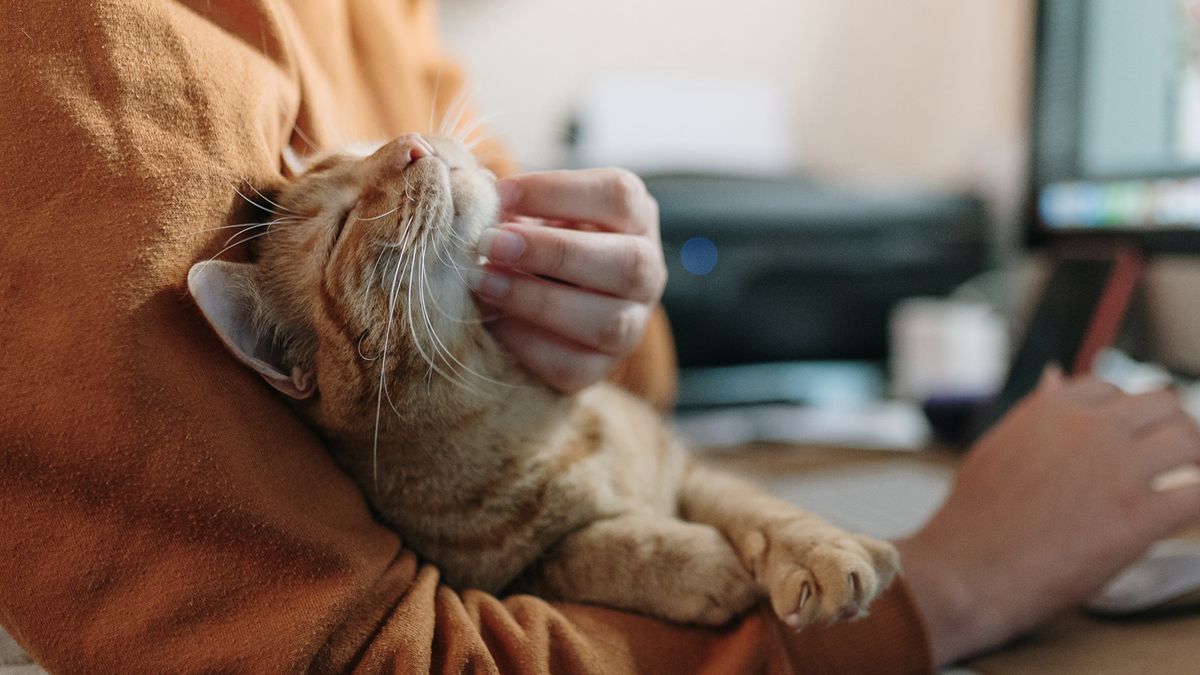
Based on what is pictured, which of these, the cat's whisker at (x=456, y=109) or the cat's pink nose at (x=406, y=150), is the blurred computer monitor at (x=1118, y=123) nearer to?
the cat's whisker at (x=456, y=109)

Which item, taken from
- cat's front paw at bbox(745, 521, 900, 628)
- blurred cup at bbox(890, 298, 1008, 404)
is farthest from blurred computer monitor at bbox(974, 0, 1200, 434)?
cat's front paw at bbox(745, 521, 900, 628)

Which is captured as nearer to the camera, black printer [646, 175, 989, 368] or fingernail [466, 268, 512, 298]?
fingernail [466, 268, 512, 298]

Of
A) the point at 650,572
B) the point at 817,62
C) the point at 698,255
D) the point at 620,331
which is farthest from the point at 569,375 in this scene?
the point at 817,62

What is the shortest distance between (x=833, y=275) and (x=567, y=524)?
1133mm

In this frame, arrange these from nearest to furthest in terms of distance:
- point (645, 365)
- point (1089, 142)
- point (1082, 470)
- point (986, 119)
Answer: point (1082, 470), point (645, 365), point (1089, 142), point (986, 119)

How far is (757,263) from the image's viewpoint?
157cm

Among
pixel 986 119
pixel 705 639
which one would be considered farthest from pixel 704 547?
pixel 986 119

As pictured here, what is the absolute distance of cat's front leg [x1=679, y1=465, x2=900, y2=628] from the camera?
1.70 ft

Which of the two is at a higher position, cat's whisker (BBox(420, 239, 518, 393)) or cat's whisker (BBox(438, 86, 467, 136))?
cat's whisker (BBox(438, 86, 467, 136))

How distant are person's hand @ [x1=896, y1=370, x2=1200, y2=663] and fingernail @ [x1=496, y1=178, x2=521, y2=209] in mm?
422

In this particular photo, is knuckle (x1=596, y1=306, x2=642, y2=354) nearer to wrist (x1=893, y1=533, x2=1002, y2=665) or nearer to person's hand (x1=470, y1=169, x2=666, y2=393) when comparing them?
person's hand (x1=470, y1=169, x2=666, y2=393)

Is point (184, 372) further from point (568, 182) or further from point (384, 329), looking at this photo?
point (568, 182)

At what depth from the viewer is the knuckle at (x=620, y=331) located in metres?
0.65

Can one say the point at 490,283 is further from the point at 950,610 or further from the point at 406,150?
the point at 950,610
